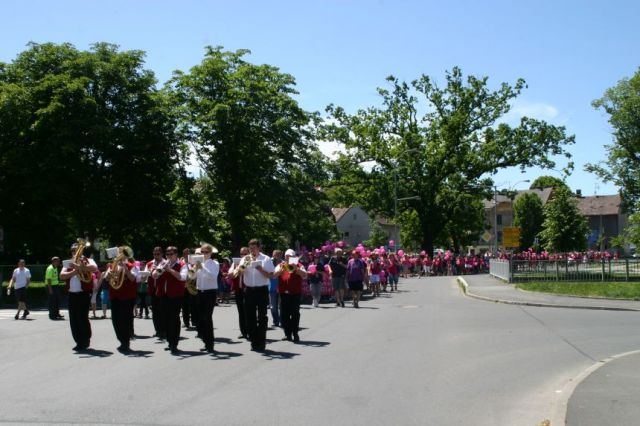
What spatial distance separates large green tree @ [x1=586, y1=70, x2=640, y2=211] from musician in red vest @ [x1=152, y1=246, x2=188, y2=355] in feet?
158

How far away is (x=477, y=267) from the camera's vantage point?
54.8 m

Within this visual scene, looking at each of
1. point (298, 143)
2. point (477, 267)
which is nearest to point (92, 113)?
point (298, 143)

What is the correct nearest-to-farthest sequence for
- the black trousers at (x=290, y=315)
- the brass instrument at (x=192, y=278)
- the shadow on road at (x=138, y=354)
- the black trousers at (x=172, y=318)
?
the shadow on road at (x=138, y=354) < the black trousers at (x=172, y=318) < the brass instrument at (x=192, y=278) < the black trousers at (x=290, y=315)

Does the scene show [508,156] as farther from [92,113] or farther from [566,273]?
[92,113]

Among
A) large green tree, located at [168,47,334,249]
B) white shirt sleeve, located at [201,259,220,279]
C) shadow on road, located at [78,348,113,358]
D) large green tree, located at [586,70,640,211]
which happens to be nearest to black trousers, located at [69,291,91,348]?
shadow on road, located at [78,348,113,358]

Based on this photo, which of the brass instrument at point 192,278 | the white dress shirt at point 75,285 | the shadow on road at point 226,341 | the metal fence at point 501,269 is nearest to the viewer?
the brass instrument at point 192,278

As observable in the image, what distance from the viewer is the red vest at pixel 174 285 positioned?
12.2 metres

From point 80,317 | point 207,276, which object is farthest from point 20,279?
point 207,276

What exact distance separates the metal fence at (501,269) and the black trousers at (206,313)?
23196 mm

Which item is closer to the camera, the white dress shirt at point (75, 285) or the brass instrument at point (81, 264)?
the brass instrument at point (81, 264)

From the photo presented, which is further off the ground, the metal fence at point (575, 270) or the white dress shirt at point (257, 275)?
the white dress shirt at point (257, 275)

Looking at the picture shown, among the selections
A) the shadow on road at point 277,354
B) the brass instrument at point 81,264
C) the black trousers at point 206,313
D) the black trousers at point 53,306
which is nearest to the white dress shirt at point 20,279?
the black trousers at point 53,306

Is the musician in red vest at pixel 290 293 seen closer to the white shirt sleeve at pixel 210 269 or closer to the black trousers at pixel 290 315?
the black trousers at pixel 290 315

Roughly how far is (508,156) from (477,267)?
9.53 meters
